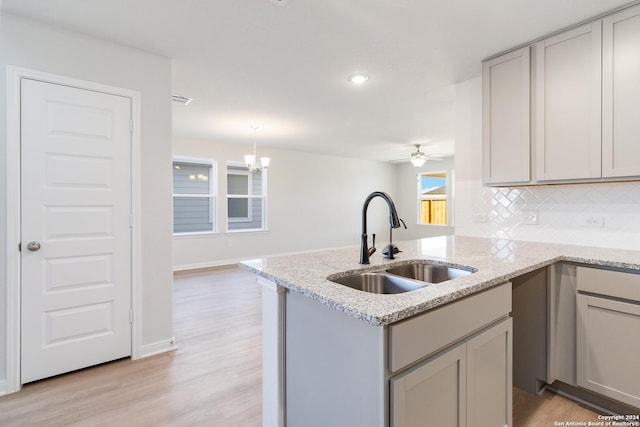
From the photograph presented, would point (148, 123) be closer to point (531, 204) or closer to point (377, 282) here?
point (377, 282)

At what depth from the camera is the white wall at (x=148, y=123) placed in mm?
2174

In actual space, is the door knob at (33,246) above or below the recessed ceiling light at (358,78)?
below

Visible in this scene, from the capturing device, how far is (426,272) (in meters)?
1.79

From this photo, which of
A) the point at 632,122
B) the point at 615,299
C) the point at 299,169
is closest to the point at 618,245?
the point at 615,299

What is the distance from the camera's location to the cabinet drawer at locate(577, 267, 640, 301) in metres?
1.64

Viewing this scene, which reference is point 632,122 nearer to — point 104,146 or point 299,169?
point 104,146

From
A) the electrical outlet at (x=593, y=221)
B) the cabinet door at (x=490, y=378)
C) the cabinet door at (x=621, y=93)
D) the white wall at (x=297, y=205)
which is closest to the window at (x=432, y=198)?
the white wall at (x=297, y=205)

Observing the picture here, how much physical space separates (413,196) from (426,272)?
6.96 meters

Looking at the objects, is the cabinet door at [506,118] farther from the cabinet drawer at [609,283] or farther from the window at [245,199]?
the window at [245,199]

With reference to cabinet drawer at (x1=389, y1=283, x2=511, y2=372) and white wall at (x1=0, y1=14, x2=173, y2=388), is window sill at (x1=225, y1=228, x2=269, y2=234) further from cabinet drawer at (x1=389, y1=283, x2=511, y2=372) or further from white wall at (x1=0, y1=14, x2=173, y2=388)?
cabinet drawer at (x1=389, y1=283, x2=511, y2=372)

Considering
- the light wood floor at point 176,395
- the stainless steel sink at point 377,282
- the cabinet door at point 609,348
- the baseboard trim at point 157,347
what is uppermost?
the stainless steel sink at point 377,282

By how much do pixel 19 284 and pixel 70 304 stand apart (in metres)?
0.32

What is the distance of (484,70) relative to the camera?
8.35ft

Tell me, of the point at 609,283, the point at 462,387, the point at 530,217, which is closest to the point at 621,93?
the point at 530,217
